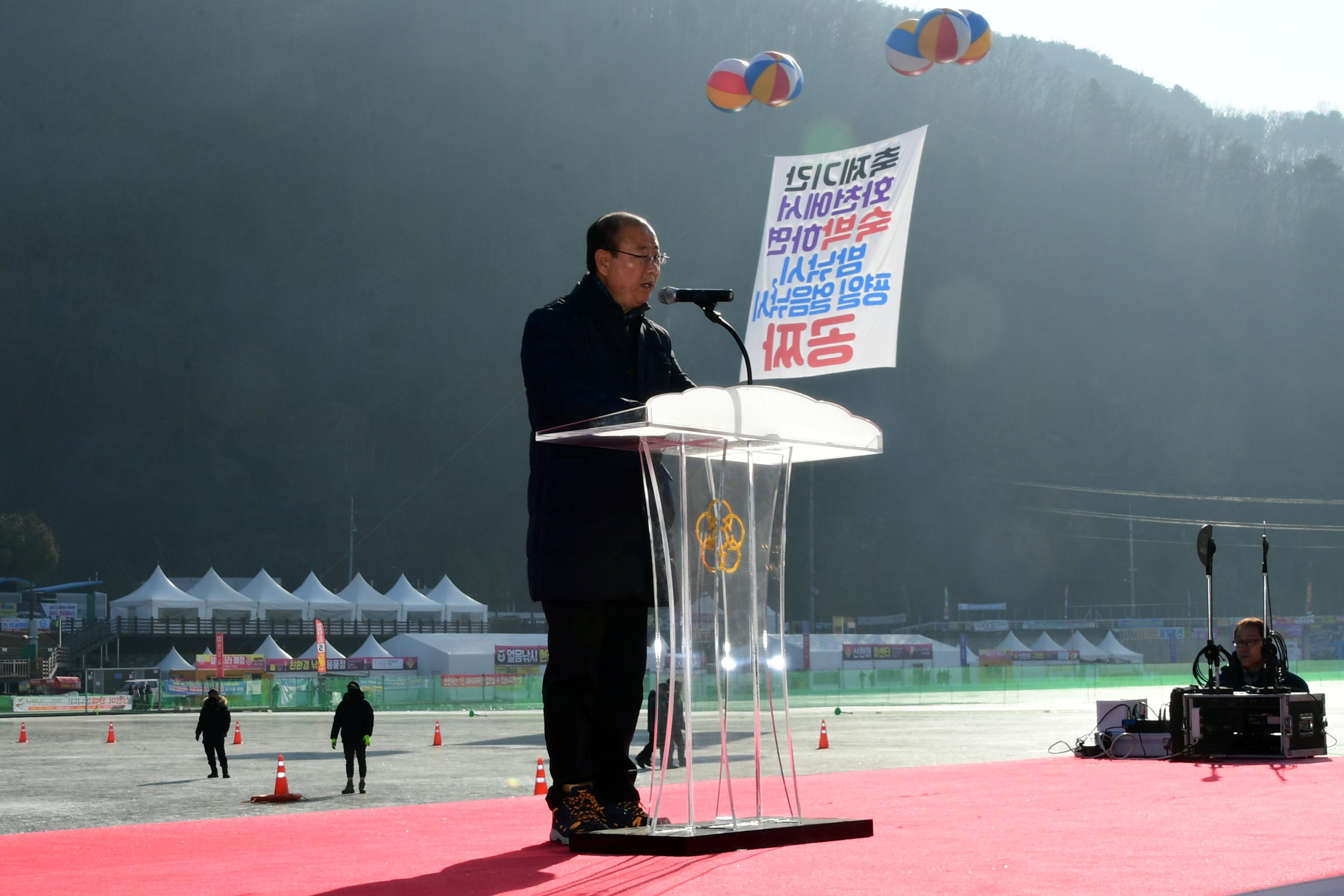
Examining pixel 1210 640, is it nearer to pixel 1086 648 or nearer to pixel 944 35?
pixel 944 35

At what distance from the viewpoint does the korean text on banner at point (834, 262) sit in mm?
15414

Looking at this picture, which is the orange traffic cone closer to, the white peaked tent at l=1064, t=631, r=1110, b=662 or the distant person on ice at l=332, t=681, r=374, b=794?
the distant person on ice at l=332, t=681, r=374, b=794

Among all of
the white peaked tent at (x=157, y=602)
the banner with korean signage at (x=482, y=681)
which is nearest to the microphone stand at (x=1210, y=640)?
the banner with korean signage at (x=482, y=681)

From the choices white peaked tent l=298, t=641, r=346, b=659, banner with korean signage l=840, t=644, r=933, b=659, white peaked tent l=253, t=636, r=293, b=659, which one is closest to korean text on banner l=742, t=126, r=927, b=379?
white peaked tent l=298, t=641, r=346, b=659

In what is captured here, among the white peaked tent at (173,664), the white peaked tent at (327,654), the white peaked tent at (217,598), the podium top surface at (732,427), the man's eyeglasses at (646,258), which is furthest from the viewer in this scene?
the white peaked tent at (217,598)

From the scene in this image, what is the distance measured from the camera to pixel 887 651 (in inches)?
2662

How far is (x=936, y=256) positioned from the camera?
130 meters

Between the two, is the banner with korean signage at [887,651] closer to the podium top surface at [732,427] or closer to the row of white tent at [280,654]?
the row of white tent at [280,654]

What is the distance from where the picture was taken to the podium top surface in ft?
12.4

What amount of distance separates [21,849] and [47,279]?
124 metres

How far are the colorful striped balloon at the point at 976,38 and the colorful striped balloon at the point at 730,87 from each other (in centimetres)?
295

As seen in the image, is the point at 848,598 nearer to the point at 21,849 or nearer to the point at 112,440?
the point at 112,440

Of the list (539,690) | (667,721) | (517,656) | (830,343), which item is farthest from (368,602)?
(667,721)

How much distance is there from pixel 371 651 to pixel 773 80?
4155cm
